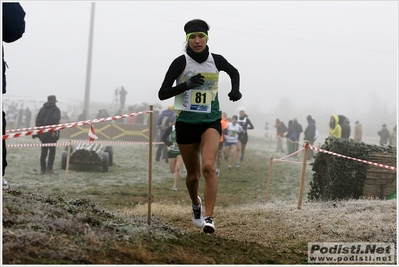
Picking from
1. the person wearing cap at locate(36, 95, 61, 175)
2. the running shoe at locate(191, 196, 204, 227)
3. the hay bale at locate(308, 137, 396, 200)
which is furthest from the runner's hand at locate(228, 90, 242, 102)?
the person wearing cap at locate(36, 95, 61, 175)

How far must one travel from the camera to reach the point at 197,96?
5.48 metres

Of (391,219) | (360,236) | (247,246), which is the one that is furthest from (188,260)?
(391,219)

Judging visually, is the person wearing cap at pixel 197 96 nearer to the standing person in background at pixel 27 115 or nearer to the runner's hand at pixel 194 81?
the runner's hand at pixel 194 81

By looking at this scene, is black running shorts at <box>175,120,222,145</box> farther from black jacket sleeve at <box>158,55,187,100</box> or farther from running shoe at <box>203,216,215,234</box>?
running shoe at <box>203,216,215,234</box>

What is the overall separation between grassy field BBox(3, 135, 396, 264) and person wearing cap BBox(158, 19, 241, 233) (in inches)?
27.9

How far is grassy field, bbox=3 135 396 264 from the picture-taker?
405 centimetres

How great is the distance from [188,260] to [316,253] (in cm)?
169

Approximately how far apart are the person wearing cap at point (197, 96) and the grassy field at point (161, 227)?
2.32 feet

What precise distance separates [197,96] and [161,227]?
4.38 ft

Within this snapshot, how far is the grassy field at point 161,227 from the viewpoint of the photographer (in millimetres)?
4047

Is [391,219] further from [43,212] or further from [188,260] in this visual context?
[43,212]

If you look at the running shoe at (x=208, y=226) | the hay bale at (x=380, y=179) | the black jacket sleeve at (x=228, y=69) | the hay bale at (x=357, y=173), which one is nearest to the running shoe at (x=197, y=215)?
the running shoe at (x=208, y=226)

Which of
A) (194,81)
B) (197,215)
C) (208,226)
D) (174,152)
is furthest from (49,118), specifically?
(208,226)

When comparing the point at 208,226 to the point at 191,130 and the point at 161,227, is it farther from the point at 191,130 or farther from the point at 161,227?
the point at 191,130
